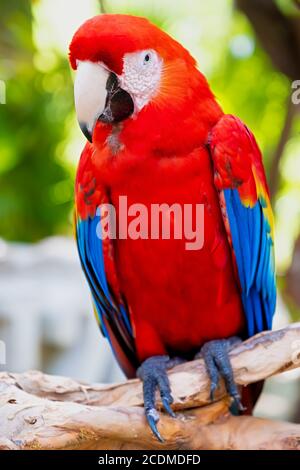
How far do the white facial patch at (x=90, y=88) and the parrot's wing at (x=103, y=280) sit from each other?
13cm

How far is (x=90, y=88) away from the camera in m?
0.82

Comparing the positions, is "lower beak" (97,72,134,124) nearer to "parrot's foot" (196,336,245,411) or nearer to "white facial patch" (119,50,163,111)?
"white facial patch" (119,50,163,111)

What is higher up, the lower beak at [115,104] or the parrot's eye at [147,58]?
the parrot's eye at [147,58]

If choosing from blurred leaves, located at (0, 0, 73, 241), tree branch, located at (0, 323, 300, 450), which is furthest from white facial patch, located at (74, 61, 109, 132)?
blurred leaves, located at (0, 0, 73, 241)

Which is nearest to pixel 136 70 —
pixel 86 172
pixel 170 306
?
pixel 86 172

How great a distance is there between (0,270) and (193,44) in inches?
34.4

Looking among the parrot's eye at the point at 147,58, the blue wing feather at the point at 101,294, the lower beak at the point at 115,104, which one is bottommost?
the blue wing feather at the point at 101,294

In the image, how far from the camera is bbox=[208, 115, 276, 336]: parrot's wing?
3.08ft

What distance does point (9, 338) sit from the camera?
6.31 feet

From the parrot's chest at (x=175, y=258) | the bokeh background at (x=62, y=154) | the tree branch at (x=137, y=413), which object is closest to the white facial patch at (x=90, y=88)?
the parrot's chest at (x=175, y=258)

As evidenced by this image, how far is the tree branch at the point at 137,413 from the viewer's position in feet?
2.88

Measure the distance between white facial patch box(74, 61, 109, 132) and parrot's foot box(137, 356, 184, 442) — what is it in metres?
0.41

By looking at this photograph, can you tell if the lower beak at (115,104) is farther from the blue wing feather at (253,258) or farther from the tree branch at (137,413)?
the tree branch at (137,413)
